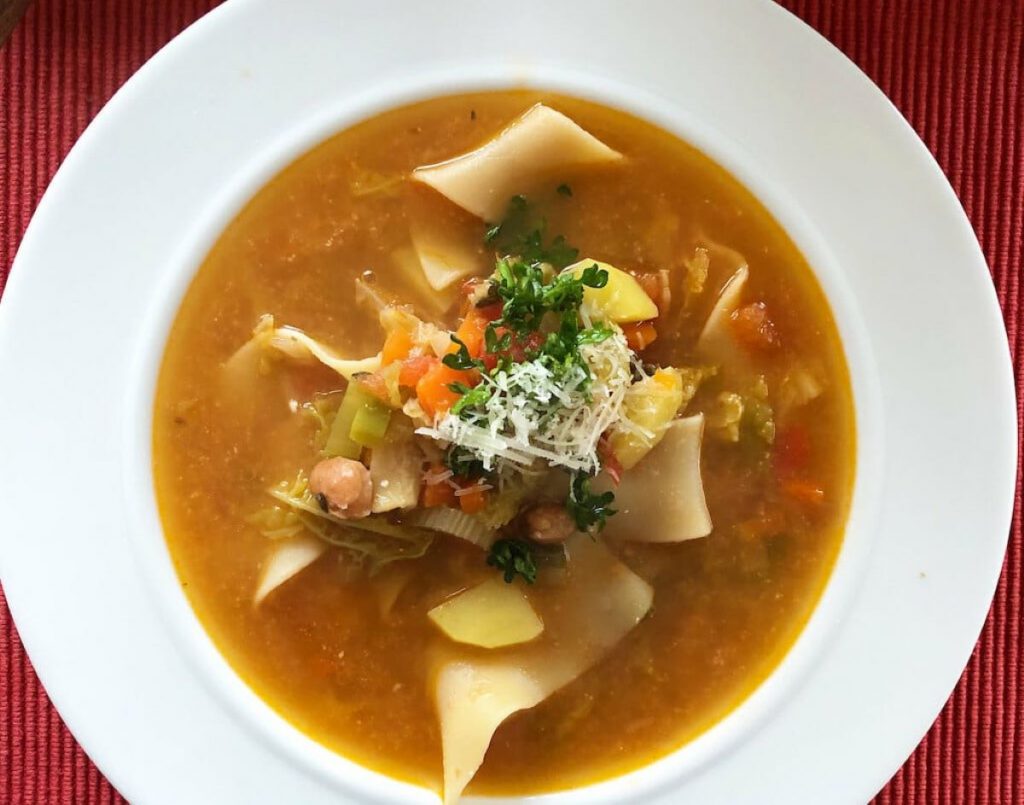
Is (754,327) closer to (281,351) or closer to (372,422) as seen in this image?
(372,422)

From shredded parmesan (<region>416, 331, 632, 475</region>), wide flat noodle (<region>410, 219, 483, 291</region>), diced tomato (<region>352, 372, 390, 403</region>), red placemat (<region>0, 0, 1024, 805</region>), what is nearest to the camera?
shredded parmesan (<region>416, 331, 632, 475</region>)

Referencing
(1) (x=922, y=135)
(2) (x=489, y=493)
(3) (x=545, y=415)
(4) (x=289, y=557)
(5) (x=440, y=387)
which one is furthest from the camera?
(1) (x=922, y=135)

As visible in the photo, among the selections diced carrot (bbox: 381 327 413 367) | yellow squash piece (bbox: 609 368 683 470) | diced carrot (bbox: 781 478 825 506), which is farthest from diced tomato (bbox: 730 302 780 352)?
diced carrot (bbox: 381 327 413 367)

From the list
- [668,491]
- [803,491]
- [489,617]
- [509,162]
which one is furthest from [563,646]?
[509,162]

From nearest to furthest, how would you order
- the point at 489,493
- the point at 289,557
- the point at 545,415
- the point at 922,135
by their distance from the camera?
the point at 545,415
the point at 489,493
the point at 289,557
the point at 922,135

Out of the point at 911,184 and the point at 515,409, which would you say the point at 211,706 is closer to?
the point at 515,409

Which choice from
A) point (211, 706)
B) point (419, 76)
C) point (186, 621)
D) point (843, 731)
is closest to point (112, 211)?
point (419, 76)

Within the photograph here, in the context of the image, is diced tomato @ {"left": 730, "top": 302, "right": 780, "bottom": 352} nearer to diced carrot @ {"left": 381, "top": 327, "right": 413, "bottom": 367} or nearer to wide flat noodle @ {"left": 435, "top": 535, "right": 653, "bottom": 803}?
wide flat noodle @ {"left": 435, "top": 535, "right": 653, "bottom": 803}
